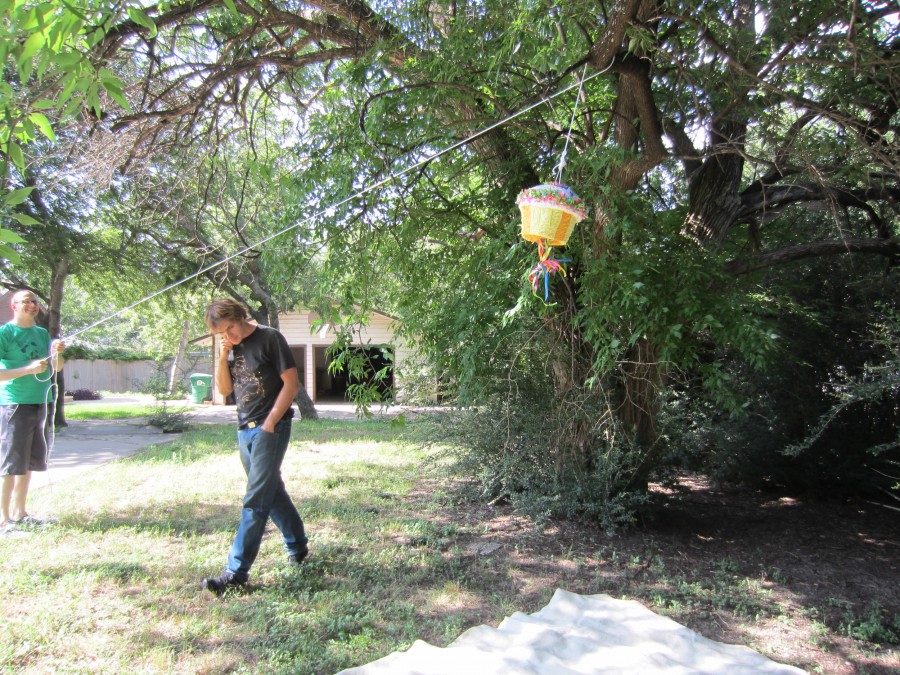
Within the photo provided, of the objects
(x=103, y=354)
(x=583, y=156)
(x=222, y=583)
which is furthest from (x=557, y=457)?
(x=103, y=354)

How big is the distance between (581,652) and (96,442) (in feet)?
34.5

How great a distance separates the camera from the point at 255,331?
12.4 ft

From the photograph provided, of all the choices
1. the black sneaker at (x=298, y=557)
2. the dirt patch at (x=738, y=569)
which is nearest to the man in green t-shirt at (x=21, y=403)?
the black sneaker at (x=298, y=557)

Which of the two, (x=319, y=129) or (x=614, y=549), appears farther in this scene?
(x=319, y=129)

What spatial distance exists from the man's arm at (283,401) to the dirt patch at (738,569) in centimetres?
166

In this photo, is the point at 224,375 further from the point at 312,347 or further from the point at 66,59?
the point at 312,347

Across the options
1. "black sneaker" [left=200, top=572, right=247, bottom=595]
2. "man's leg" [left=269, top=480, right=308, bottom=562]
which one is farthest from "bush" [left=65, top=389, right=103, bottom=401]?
"black sneaker" [left=200, top=572, right=247, bottom=595]

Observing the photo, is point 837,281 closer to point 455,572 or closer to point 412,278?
point 412,278

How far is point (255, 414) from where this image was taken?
3.64 metres

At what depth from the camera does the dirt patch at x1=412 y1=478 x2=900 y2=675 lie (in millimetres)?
3271

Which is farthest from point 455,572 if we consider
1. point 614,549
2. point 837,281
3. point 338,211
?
point 837,281

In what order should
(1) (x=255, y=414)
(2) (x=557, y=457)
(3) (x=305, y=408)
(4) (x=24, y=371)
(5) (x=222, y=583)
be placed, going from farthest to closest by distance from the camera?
(3) (x=305, y=408) → (2) (x=557, y=457) → (4) (x=24, y=371) → (1) (x=255, y=414) → (5) (x=222, y=583)

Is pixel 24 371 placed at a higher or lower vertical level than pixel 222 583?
higher

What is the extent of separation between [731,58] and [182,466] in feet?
24.6
